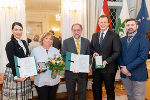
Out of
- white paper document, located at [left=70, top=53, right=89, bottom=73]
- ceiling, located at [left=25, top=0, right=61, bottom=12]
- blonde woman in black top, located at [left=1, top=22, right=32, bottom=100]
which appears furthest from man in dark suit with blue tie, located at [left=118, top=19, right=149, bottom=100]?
ceiling, located at [left=25, top=0, right=61, bottom=12]

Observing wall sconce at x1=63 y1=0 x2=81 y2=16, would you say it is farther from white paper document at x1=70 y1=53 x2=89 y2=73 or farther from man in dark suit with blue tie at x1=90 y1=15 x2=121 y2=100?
white paper document at x1=70 y1=53 x2=89 y2=73

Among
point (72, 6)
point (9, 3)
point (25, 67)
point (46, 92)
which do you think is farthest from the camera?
point (72, 6)

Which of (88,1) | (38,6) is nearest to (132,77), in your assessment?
(88,1)

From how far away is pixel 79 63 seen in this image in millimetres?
2164

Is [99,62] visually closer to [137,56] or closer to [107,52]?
[107,52]

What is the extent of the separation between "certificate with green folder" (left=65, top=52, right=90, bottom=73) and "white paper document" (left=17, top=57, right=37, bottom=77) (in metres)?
0.51

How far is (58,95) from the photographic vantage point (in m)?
3.59

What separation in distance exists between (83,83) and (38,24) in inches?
128

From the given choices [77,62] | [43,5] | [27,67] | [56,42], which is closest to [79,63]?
[77,62]

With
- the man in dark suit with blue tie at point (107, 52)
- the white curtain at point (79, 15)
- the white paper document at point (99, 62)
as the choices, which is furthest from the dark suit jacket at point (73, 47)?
the white curtain at point (79, 15)

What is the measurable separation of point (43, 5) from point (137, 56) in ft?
13.2

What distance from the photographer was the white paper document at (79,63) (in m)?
2.15

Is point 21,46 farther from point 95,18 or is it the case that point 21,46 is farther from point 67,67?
point 95,18

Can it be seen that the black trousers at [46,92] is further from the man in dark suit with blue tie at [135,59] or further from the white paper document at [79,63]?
the man in dark suit with blue tie at [135,59]
